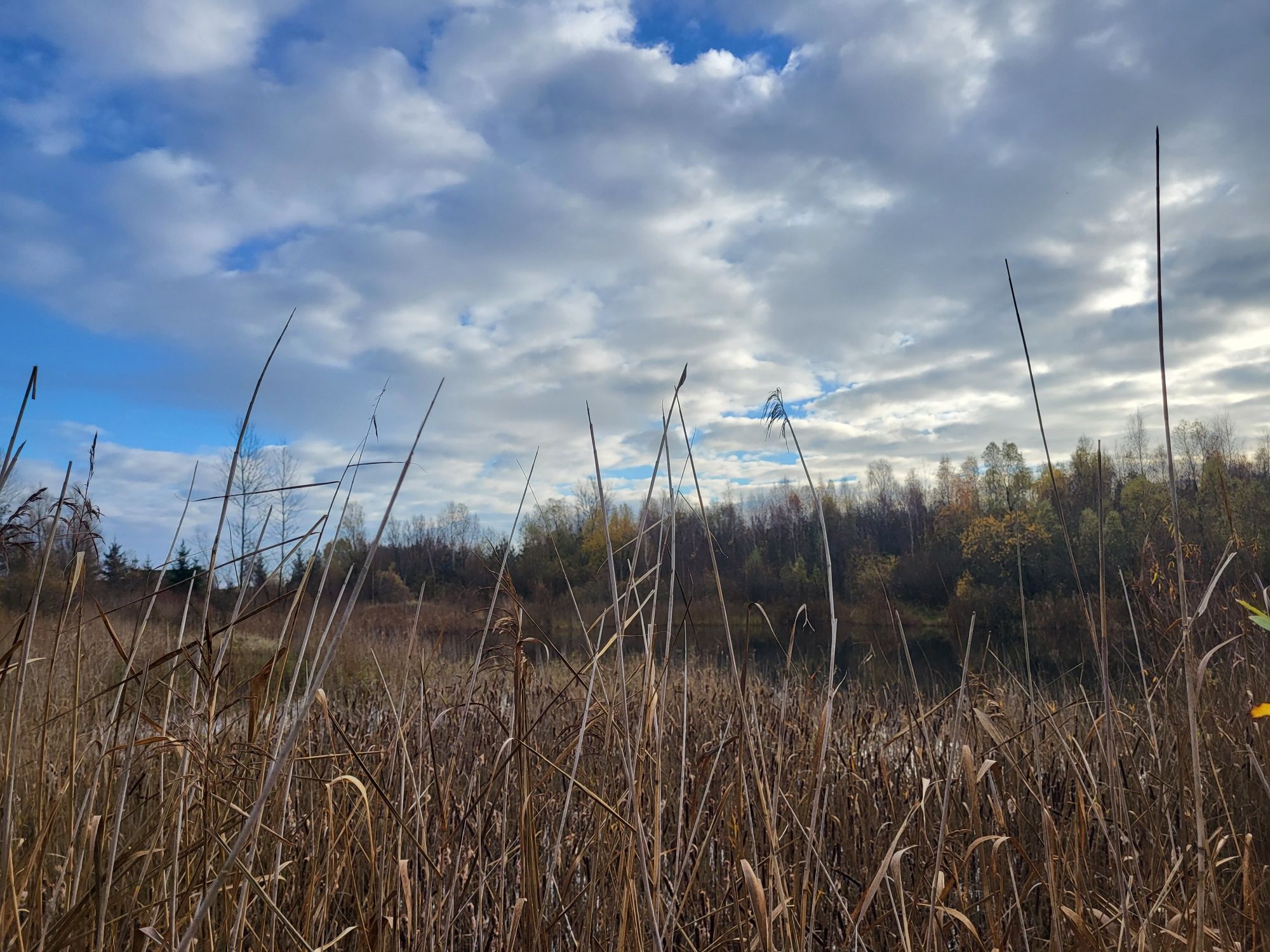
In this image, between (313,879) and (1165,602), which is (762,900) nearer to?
(313,879)

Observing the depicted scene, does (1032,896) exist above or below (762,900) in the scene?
below

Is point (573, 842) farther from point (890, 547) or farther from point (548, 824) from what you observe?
point (890, 547)

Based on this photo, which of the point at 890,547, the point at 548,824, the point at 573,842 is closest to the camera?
the point at 548,824

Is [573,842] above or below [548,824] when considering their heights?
below

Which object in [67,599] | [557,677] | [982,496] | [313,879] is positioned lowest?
[557,677]

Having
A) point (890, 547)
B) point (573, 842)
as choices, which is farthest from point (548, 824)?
point (890, 547)

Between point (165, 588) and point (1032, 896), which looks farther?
point (1032, 896)

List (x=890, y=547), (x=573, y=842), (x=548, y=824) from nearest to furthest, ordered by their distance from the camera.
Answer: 1. (x=548, y=824)
2. (x=573, y=842)
3. (x=890, y=547)

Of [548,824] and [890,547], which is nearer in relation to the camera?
[548,824]

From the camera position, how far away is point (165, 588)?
1.21m

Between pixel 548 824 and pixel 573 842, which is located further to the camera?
pixel 573 842

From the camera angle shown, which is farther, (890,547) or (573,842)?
(890,547)

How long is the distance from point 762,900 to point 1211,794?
7.84ft

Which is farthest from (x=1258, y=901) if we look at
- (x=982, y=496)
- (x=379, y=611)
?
(x=982, y=496)
